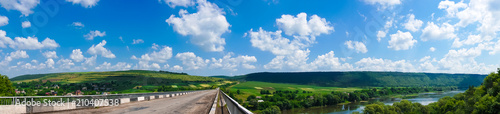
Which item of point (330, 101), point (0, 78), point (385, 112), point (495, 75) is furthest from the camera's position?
point (330, 101)

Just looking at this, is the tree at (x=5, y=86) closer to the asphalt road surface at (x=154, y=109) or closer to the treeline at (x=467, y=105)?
the asphalt road surface at (x=154, y=109)

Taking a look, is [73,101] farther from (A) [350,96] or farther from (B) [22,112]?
(A) [350,96]

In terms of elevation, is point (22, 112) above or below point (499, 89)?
above

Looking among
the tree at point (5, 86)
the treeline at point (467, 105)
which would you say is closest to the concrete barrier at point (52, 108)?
the tree at point (5, 86)

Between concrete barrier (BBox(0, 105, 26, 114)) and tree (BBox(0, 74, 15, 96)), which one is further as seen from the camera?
tree (BBox(0, 74, 15, 96))

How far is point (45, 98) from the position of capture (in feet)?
41.0

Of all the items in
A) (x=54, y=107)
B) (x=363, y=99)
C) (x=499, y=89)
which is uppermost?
(x=54, y=107)

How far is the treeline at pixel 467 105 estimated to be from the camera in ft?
162

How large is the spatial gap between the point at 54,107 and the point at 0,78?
165ft

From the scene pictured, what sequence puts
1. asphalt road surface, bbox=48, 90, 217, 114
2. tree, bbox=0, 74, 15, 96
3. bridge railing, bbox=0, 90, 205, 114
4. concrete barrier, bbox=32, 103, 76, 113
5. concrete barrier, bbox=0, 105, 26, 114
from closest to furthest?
concrete barrier, bbox=0, 105, 26, 114 < bridge railing, bbox=0, 90, 205, 114 < concrete barrier, bbox=32, 103, 76, 113 < asphalt road surface, bbox=48, 90, 217, 114 < tree, bbox=0, 74, 15, 96

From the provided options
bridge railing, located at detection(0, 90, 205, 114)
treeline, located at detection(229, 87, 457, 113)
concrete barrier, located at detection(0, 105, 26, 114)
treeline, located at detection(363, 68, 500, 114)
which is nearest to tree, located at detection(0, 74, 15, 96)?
bridge railing, located at detection(0, 90, 205, 114)

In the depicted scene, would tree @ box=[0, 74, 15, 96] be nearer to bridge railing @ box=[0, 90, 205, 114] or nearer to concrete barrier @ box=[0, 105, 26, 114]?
bridge railing @ box=[0, 90, 205, 114]

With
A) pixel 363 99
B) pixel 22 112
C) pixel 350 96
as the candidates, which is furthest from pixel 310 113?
pixel 22 112

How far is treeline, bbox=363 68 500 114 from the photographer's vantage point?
162 ft
